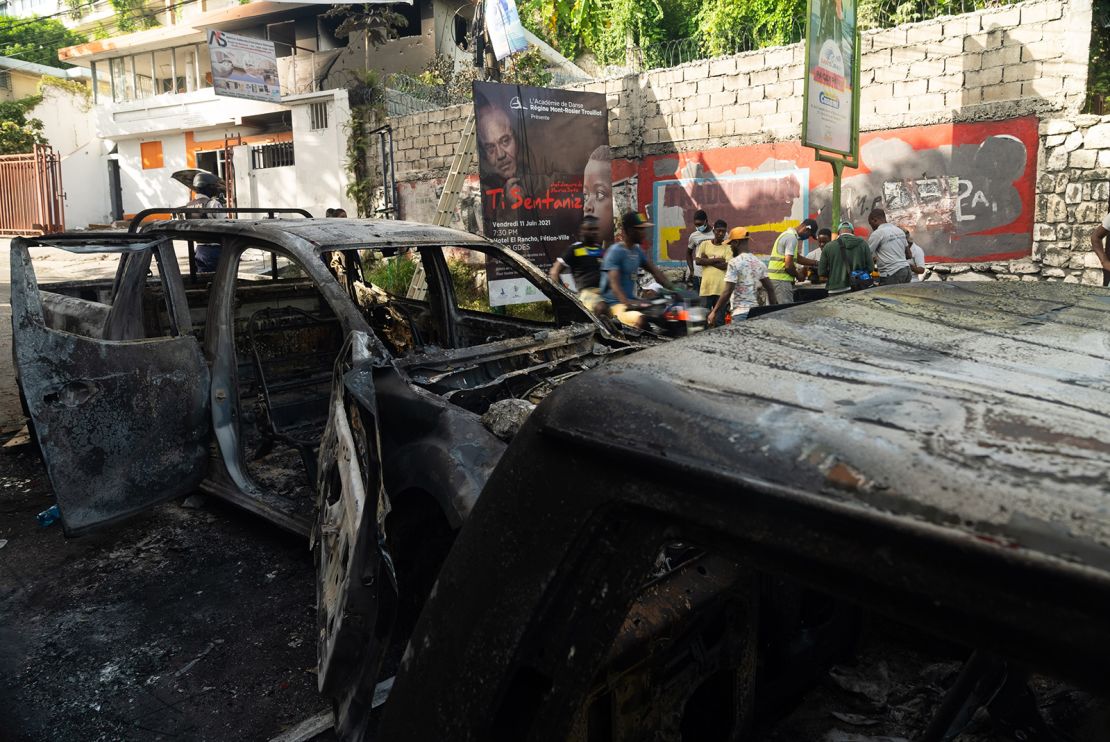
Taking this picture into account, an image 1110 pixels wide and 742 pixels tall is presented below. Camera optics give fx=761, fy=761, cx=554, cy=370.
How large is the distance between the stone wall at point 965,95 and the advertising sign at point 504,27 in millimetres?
1809

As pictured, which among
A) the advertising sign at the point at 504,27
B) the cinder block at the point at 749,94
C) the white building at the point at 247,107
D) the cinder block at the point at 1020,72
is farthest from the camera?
the white building at the point at 247,107

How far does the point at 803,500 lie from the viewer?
0.75 meters

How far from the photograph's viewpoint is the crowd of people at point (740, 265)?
6121 mm

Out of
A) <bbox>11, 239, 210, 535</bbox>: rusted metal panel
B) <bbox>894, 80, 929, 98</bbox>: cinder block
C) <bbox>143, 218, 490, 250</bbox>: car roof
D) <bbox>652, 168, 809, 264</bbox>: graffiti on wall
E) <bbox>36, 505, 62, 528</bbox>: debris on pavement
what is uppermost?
<bbox>894, 80, 929, 98</bbox>: cinder block

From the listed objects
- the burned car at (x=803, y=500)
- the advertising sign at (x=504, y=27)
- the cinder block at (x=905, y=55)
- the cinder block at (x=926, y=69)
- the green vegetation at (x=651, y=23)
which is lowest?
the burned car at (x=803, y=500)

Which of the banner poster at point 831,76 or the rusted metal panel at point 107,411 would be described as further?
the banner poster at point 831,76

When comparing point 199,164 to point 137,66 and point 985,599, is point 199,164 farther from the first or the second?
point 985,599

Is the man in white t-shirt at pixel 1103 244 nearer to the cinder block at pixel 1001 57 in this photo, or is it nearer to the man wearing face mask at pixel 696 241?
the cinder block at pixel 1001 57

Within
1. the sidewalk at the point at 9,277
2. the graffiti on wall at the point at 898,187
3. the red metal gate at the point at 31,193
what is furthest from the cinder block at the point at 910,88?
the red metal gate at the point at 31,193

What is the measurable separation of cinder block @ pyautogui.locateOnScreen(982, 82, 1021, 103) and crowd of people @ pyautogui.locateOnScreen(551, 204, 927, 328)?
61.9 inches

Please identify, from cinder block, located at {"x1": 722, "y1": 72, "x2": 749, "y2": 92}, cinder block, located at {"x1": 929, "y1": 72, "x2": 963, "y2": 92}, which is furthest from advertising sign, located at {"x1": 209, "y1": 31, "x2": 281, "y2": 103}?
cinder block, located at {"x1": 929, "y1": 72, "x2": 963, "y2": 92}

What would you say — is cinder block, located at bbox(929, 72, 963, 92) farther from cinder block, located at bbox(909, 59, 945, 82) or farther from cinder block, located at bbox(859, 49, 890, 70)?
cinder block, located at bbox(859, 49, 890, 70)

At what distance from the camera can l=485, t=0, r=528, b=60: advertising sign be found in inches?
415

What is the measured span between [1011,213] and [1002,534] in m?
8.54
